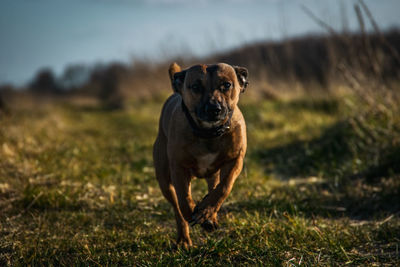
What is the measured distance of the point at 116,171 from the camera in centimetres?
553

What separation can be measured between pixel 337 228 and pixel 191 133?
1.64 metres

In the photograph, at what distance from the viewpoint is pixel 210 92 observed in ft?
9.00

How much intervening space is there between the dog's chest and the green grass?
22.9 inches

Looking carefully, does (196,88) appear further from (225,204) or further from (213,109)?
(225,204)

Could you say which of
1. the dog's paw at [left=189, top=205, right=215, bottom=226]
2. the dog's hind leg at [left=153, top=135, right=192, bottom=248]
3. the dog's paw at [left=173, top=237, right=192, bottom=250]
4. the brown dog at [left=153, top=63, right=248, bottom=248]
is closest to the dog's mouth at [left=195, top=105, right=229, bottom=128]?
the brown dog at [left=153, top=63, right=248, bottom=248]

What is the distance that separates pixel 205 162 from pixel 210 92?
557 mm

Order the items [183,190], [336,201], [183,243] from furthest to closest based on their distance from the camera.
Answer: [336,201], [183,243], [183,190]

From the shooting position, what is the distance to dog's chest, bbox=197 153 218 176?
9.37 ft

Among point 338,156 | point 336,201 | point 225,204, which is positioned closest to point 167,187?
point 225,204

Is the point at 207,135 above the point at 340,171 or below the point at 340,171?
above

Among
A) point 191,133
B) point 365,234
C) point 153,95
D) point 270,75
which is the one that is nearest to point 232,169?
point 191,133

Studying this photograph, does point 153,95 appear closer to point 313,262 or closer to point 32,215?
point 32,215

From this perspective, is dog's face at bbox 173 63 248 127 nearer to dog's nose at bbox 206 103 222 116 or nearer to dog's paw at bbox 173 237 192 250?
dog's nose at bbox 206 103 222 116

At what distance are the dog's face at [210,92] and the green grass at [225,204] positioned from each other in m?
1.04
